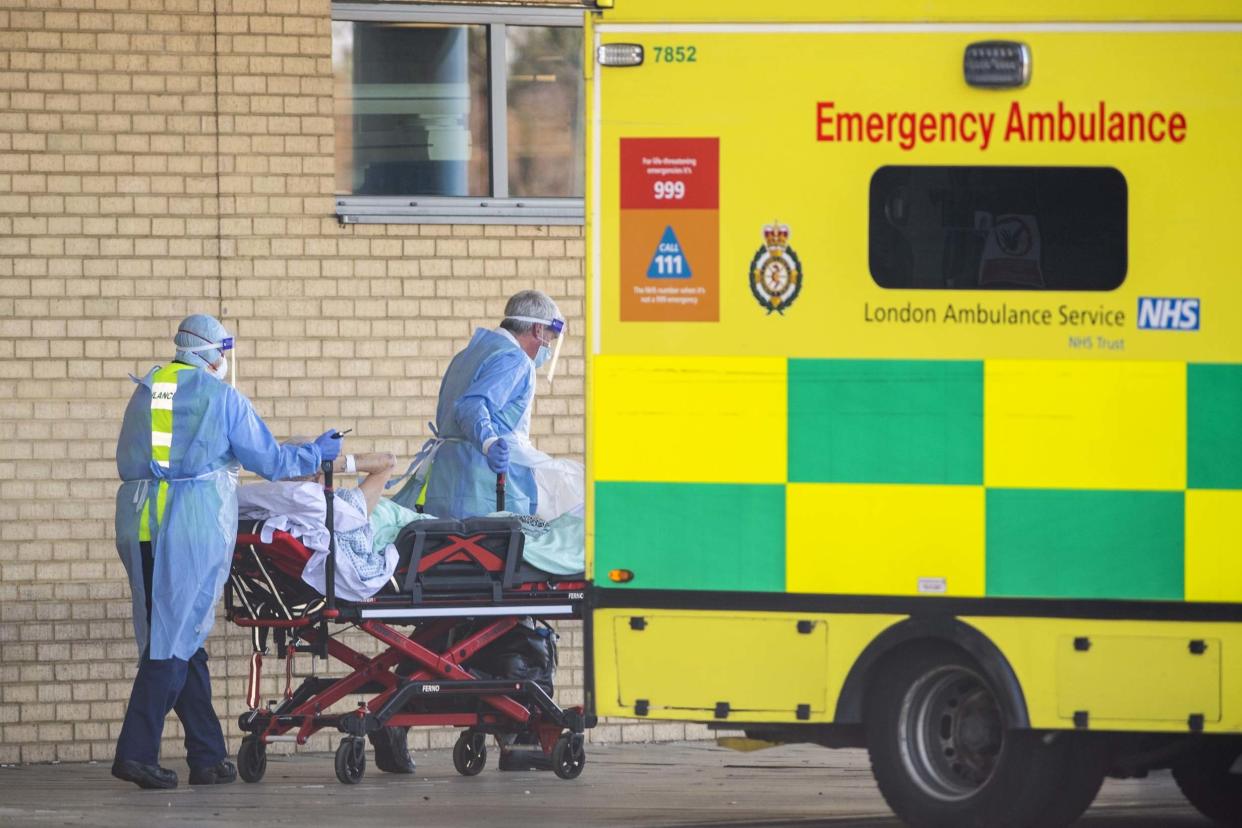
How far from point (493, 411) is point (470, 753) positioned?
1.49 metres

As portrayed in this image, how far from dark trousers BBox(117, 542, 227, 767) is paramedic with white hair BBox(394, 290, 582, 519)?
136 centimetres

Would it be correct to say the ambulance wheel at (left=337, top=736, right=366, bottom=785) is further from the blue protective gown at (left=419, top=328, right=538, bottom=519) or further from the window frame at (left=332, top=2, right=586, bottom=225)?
the window frame at (left=332, top=2, right=586, bottom=225)

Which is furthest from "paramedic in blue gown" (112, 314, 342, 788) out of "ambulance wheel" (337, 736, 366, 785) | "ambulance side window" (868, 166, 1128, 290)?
"ambulance side window" (868, 166, 1128, 290)

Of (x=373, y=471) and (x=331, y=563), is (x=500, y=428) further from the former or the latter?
(x=331, y=563)

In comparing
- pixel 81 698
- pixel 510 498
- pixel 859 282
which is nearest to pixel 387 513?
pixel 510 498

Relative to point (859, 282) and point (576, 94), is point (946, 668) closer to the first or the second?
point (859, 282)

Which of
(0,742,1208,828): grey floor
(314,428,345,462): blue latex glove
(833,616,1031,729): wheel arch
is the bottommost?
(0,742,1208,828): grey floor

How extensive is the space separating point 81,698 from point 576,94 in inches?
147

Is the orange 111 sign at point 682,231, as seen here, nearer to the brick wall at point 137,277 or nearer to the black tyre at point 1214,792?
the black tyre at point 1214,792

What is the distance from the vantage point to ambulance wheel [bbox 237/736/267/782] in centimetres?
1036

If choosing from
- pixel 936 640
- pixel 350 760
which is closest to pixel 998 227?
pixel 936 640

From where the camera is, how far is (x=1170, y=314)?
790 cm

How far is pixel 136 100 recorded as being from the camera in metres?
11.5

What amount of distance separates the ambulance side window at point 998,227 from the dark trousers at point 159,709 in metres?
3.69
